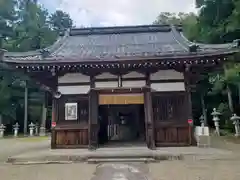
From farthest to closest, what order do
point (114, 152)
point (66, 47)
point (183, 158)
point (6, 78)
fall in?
point (6, 78)
point (66, 47)
point (114, 152)
point (183, 158)

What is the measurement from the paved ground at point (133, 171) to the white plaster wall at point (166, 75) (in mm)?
3239

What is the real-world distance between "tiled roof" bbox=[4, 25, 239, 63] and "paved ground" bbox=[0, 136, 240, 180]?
3.67 m

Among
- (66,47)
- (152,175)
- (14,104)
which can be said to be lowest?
(152,175)

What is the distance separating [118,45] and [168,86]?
11.1 ft

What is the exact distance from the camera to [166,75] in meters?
8.88

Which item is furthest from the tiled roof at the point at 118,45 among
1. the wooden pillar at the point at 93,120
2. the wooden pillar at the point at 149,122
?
the wooden pillar at the point at 149,122

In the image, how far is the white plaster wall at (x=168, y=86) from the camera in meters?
8.82

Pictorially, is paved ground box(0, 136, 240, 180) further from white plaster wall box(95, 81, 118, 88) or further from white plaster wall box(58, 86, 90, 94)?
white plaster wall box(95, 81, 118, 88)

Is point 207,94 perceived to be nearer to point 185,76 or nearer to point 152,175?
point 185,76

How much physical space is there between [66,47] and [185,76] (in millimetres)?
5621

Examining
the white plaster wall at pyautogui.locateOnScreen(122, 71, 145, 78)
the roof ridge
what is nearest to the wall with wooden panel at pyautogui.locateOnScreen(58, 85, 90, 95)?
the white plaster wall at pyautogui.locateOnScreen(122, 71, 145, 78)

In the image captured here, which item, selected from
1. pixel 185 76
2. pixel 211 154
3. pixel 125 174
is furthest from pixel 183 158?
pixel 185 76

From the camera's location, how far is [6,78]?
22.2 meters

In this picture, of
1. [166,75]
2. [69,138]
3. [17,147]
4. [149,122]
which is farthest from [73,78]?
[17,147]
